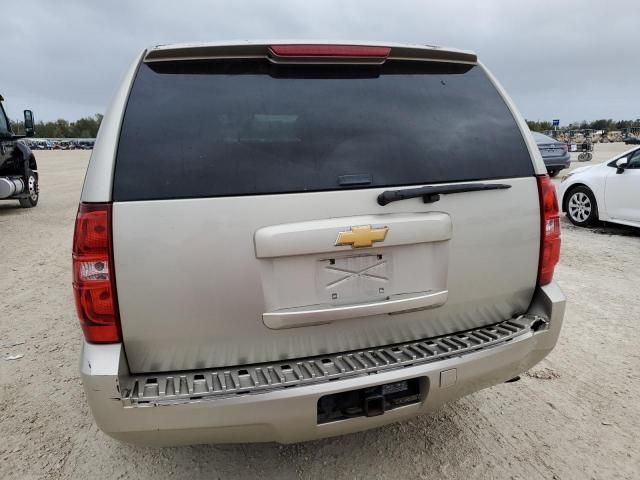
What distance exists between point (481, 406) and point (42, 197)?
1473 centimetres

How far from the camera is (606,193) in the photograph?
7.84 m

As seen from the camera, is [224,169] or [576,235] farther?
[576,235]

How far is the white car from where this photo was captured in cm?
743

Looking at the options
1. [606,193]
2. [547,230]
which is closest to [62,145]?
[606,193]

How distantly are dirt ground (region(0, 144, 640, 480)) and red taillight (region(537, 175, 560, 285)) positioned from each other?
Result: 37.8 inches

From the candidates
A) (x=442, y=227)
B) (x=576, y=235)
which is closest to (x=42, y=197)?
(x=576, y=235)

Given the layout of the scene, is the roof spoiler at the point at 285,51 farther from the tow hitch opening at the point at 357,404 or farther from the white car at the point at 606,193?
the white car at the point at 606,193

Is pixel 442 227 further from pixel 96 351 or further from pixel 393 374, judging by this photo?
pixel 96 351

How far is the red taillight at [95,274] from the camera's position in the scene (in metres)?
1.75

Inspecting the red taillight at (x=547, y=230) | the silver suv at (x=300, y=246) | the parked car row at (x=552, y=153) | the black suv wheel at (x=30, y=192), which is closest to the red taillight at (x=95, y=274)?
the silver suv at (x=300, y=246)

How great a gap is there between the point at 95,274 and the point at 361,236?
1.03m

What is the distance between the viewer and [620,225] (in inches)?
327

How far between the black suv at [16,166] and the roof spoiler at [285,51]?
983 cm

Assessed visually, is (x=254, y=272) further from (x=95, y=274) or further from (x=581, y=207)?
(x=581, y=207)
